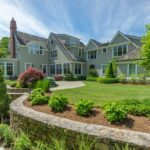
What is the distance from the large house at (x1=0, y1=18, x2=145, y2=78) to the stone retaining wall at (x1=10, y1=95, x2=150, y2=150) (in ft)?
74.7

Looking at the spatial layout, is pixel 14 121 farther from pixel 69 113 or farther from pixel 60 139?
pixel 60 139

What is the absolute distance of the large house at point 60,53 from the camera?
29359 millimetres

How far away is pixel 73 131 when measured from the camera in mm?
4527

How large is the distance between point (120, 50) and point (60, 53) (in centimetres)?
1106

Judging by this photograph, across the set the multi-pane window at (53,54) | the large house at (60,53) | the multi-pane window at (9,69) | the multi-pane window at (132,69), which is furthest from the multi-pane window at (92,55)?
the multi-pane window at (9,69)

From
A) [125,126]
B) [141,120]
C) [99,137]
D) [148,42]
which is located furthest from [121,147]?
[148,42]

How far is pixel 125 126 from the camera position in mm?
4730

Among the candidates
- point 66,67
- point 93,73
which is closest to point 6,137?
point 93,73

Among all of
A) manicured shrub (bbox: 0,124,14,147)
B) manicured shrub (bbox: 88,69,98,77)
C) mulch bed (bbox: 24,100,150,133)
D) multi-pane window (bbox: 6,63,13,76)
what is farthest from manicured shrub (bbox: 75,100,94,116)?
multi-pane window (bbox: 6,63,13,76)

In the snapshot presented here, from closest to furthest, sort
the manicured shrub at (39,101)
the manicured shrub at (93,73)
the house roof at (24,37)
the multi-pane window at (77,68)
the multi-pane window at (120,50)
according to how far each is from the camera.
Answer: the manicured shrub at (39,101)
the multi-pane window at (120,50)
the manicured shrub at (93,73)
the house roof at (24,37)
the multi-pane window at (77,68)

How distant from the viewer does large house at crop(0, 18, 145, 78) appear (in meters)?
29.4

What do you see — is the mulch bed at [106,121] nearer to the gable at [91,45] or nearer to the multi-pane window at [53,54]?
the gable at [91,45]

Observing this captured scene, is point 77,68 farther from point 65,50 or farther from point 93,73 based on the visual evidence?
point 65,50

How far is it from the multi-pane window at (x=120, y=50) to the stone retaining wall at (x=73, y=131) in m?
23.6
